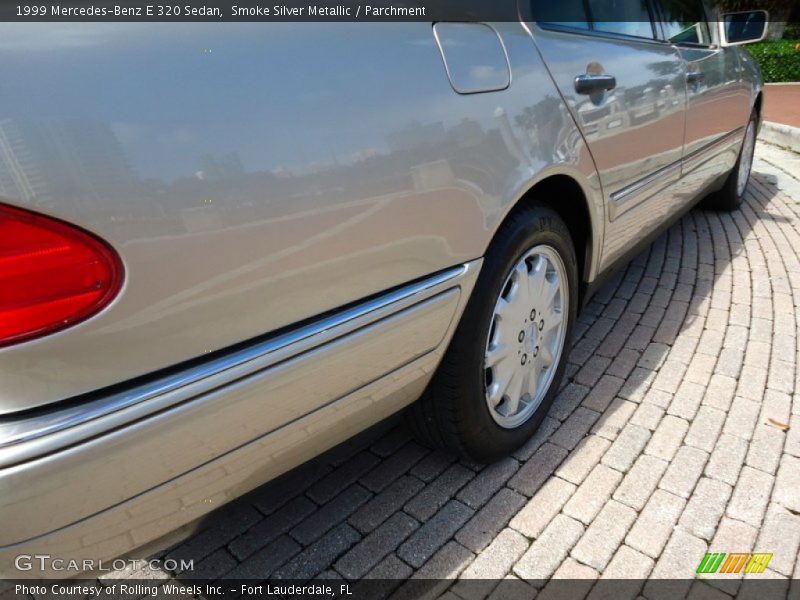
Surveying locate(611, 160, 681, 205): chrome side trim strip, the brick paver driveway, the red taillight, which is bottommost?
the brick paver driveway

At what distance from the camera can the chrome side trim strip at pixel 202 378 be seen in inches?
37.1

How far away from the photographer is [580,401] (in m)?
2.42

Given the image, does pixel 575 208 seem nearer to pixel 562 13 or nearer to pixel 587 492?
pixel 562 13

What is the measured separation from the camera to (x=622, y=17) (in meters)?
2.51

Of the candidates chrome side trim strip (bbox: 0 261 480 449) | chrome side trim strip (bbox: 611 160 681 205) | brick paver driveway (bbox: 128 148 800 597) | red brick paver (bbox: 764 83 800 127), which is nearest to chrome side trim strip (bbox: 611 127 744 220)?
chrome side trim strip (bbox: 611 160 681 205)

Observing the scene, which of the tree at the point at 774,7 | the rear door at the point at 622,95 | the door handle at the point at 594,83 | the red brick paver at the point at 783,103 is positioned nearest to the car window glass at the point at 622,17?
the rear door at the point at 622,95

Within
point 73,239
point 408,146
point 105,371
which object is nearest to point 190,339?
point 105,371

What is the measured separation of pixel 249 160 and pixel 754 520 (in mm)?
1846

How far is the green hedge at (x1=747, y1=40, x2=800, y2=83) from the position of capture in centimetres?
1296

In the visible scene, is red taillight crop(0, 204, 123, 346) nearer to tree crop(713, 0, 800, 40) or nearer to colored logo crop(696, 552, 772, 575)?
colored logo crop(696, 552, 772, 575)

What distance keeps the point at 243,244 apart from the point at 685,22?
315cm

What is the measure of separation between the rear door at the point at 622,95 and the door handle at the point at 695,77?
97mm

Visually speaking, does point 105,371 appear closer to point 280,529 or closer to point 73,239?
point 73,239

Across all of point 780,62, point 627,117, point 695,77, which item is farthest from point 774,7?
point 627,117
